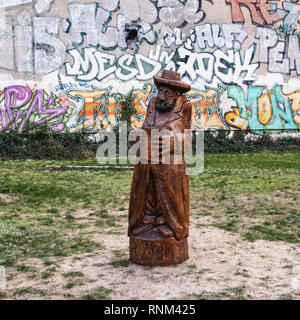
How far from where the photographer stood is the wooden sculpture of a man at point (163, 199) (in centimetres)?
554

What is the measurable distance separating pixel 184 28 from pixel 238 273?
43.1ft

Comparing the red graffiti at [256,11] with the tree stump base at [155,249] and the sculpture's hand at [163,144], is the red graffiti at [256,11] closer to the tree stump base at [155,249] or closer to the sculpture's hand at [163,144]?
the sculpture's hand at [163,144]

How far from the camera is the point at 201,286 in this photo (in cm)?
491

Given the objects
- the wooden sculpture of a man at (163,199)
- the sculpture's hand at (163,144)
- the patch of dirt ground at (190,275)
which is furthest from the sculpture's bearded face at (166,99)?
the patch of dirt ground at (190,275)

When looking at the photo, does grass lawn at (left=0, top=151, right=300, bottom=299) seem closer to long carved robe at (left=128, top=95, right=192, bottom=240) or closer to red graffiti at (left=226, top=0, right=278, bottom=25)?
long carved robe at (left=128, top=95, right=192, bottom=240)

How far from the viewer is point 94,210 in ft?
28.2

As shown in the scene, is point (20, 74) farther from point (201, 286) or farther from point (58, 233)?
point (201, 286)

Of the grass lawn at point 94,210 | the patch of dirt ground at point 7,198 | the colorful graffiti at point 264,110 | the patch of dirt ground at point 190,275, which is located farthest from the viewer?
the colorful graffiti at point 264,110

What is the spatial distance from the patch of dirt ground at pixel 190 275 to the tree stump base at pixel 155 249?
0.10 meters

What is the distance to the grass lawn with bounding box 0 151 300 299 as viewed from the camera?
5882 mm

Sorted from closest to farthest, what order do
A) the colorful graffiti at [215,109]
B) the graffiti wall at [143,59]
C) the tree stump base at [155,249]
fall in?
1. the tree stump base at [155,249]
2. the graffiti wall at [143,59]
3. the colorful graffiti at [215,109]

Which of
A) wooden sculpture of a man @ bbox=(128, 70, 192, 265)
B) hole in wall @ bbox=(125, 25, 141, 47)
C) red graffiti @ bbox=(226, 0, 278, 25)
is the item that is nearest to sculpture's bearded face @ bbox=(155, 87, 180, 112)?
wooden sculpture of a man @ bbox=(128, 70, 192, 265)

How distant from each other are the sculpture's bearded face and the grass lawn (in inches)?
81.5

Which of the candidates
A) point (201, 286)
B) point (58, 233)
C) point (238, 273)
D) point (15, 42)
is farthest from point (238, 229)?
point (15, 42)
